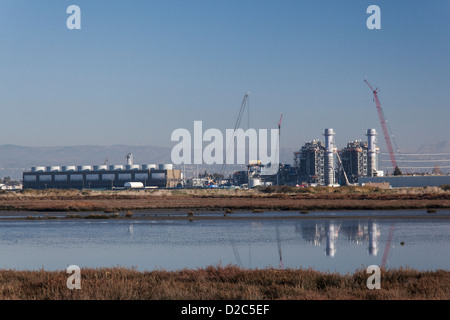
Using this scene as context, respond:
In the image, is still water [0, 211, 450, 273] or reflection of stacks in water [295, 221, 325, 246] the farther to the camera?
reflection of stacks in water [295, 221, 325, 246]

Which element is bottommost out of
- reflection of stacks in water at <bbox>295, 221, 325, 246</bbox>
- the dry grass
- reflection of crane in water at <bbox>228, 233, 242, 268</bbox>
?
reflection of stacks in water at <bbox>295, 221, 325, 246</bbox>

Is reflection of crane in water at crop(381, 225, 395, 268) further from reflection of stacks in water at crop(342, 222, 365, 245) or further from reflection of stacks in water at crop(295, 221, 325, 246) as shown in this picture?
reflection of stacks in water at crop(295, 221, 325, 246)

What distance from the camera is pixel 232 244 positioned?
34.1 metres

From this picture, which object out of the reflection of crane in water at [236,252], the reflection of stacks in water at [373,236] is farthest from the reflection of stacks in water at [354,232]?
the reflection of crane in water at [236,252]

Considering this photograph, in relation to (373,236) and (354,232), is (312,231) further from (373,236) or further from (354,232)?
(373,236)

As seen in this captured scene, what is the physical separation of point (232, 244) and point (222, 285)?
16.1m


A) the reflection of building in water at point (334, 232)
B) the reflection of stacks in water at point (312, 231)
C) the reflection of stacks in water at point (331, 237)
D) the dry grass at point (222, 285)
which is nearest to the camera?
the dry grass at point (222, 285)

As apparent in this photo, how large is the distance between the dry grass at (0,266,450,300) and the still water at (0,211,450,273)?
8.39ft

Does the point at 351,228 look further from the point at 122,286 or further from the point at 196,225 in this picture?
the point at 122,286

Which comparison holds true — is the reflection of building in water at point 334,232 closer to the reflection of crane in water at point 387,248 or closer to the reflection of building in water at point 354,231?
the reflection of building in water at point 354,231

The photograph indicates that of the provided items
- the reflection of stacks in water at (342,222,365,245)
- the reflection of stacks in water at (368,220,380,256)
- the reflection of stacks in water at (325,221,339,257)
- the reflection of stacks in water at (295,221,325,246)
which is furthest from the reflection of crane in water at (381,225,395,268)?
the reflection of stacks in water at (295,221,325,246)

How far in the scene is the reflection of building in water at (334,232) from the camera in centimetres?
3297

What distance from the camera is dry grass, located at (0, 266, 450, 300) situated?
52.6ft
